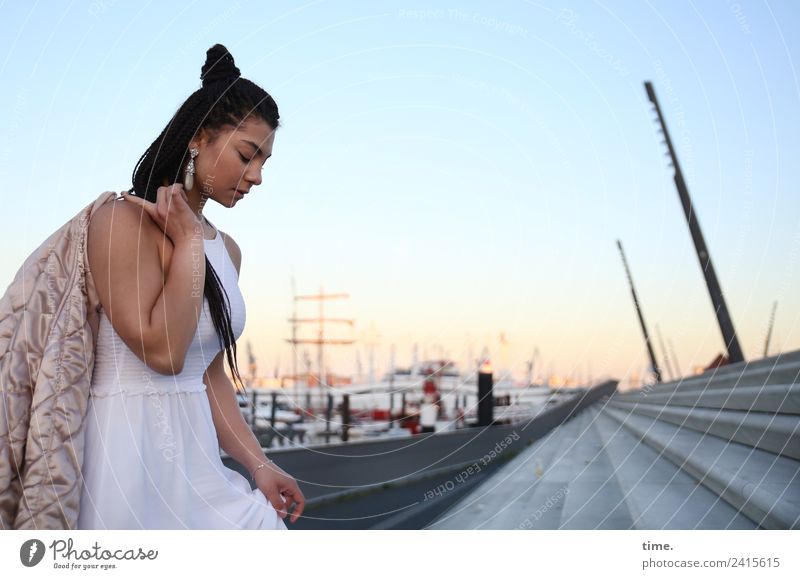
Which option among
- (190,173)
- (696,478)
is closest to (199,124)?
(190,173)

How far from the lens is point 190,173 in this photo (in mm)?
1762

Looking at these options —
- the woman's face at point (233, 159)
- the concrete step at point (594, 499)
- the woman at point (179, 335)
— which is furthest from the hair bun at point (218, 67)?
the concrete step at point (594, 499)

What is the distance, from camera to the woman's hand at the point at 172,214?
144 cm

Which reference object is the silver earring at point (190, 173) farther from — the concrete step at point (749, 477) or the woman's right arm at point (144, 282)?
the concrete step at point (749, 477)

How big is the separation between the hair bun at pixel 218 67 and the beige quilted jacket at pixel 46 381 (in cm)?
61

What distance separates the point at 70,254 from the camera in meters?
1.44

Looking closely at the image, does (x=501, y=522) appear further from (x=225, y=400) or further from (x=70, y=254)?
(x=70, y=254)

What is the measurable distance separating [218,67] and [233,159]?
0.33 meters

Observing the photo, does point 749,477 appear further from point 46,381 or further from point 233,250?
point 46,381

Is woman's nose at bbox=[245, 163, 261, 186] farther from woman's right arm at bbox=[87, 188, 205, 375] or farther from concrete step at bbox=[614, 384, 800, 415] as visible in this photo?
concrete step at bbox=[614, 384, 800, 415]

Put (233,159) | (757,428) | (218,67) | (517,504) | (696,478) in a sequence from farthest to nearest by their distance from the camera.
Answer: (517,504), (696,478), (757,428), (218,67), (233,159)

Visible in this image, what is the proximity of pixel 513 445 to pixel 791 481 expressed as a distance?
568 inches

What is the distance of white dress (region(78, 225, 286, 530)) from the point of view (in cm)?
150
